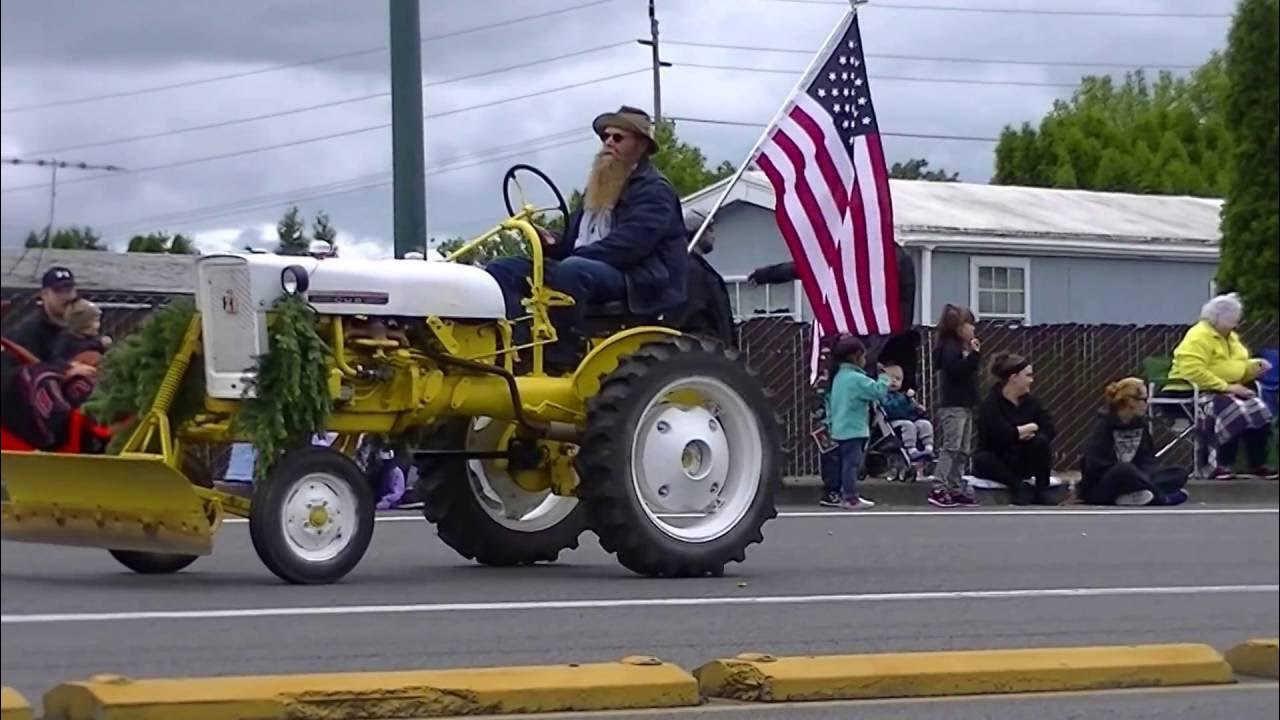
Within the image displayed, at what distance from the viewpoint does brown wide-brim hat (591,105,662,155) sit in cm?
401

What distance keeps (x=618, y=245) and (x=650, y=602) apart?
1.32 m

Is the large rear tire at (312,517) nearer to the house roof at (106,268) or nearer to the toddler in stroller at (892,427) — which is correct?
the toddler in stroller at (892,427)

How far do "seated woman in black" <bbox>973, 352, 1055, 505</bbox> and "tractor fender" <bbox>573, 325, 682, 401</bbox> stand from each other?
1048 millimetres

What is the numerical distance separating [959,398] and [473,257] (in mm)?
2044

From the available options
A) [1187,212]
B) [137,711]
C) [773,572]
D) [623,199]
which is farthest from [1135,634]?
[137,711]

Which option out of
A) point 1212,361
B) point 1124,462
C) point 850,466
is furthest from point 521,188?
point 850,466

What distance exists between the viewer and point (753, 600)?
19.9 ft

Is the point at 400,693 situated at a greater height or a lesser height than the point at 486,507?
lesser

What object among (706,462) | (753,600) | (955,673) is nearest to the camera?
(955,673)

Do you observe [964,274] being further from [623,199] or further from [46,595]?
[46,595]

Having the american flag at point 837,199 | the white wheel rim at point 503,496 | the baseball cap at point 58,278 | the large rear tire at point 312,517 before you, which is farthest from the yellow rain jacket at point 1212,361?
the white wheel rim at point 503,496

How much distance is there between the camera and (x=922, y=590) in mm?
6043

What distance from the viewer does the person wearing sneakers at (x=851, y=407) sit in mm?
5324

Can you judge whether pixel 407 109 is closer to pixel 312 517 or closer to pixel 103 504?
pixel 103 504
